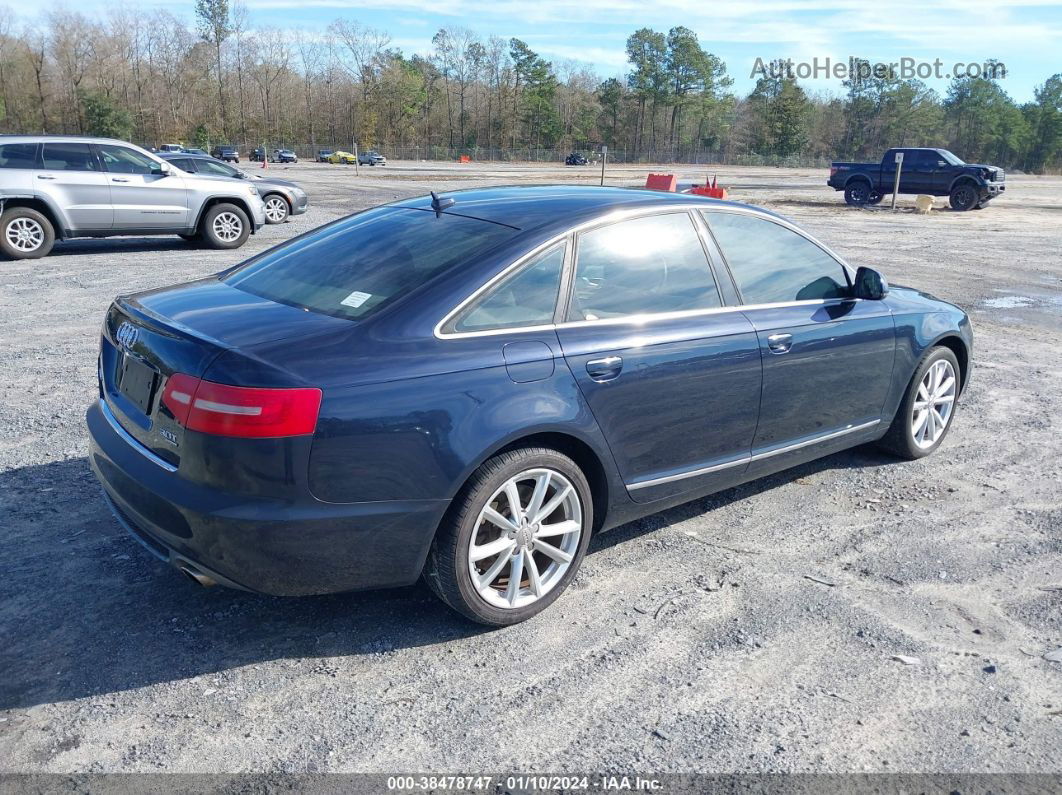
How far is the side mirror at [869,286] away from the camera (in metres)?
4.67

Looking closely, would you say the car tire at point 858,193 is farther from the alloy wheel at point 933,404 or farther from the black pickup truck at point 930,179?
the alloy wheel at point 933,404

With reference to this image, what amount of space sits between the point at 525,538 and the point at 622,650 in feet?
1.86

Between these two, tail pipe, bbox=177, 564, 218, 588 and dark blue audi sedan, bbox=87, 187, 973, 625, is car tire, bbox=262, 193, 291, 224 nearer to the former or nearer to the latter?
dark blue audi sedan, bbox=87, 187, 973, 625

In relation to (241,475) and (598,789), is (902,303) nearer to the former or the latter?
(598,789)

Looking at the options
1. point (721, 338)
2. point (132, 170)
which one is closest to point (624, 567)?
point (721, 338)

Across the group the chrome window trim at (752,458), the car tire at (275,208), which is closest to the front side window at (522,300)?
the chrome window trim at (752,458)

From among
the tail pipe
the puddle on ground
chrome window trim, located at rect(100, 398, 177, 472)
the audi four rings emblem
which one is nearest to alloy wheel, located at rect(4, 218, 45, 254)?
chrome window trim, located at rect(100, 398, 177, 472)

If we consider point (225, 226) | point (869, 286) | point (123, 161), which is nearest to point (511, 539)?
point (869, 286)

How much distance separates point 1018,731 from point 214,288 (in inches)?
140

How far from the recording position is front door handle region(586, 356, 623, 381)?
351cm

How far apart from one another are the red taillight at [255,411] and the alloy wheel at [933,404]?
3.83 m

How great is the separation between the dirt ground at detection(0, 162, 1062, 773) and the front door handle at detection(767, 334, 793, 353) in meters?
0.94

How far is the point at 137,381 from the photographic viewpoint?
3314 millimetres

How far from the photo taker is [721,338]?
157 inches
